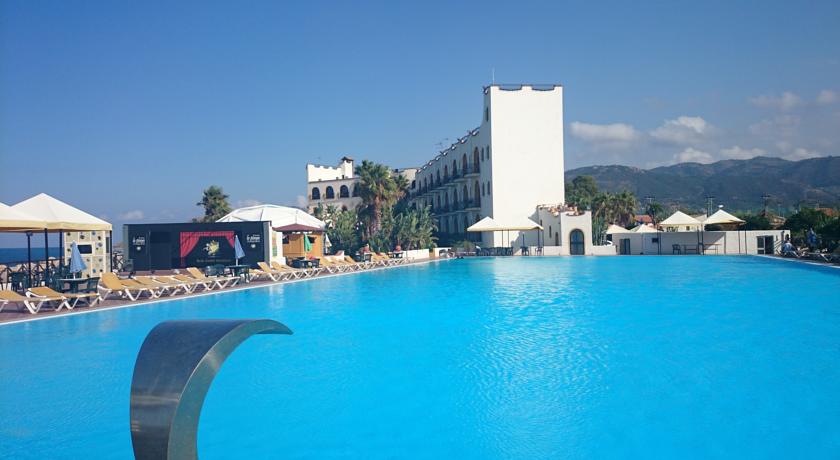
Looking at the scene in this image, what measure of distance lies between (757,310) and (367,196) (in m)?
27.1

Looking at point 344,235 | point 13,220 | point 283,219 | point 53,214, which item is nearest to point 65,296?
point 13,220

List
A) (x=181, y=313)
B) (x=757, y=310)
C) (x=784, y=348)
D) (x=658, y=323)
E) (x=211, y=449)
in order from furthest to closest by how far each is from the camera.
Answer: (x=181, y=313), (x=757, y=310), (x=658, y=323), (x=784, y=348), (x=211, y=449)

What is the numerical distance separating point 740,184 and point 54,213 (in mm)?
158929

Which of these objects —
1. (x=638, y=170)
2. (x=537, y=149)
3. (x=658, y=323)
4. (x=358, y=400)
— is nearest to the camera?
(x=358, y=400)

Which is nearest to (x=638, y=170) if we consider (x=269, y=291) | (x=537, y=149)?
(x=537, y=149)

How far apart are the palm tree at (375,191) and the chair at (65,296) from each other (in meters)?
23.3

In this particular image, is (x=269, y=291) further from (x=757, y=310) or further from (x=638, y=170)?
(x=638, y=170)

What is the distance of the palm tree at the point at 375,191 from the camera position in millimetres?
36031

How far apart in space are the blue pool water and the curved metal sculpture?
10.0ft

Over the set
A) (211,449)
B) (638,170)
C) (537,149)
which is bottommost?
(211,449)

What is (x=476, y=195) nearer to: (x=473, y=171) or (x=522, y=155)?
(x=473, y=171)

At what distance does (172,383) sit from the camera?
1.82m

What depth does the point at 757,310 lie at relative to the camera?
11.2 meters

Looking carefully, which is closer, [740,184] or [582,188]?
[582,188]
